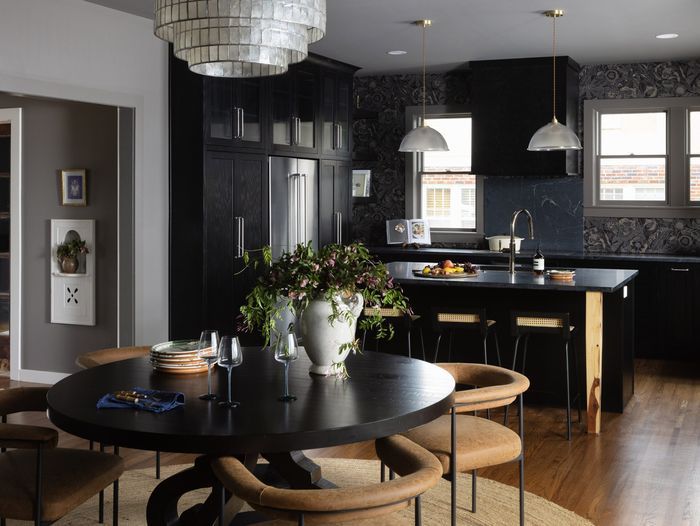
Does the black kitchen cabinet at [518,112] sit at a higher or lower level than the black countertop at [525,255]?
higher

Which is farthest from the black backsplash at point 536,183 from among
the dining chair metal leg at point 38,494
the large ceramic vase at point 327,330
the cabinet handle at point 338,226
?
the dining chair metal leg at point 38,494

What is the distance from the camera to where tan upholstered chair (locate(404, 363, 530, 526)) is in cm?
317

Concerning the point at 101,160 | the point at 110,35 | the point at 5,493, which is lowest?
the point at 5,493

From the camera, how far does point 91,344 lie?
652cm

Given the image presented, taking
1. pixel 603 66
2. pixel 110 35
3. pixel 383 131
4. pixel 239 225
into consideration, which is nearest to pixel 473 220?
pixel 383 131

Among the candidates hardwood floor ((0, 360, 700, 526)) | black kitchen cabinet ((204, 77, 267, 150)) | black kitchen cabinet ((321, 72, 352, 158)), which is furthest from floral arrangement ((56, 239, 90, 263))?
black kitchen cabinet ((321, 72, 352, 158))

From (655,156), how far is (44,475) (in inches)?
266

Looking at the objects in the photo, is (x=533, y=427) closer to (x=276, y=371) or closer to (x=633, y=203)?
(x=276, y=371)

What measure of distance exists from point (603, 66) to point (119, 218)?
478 cm

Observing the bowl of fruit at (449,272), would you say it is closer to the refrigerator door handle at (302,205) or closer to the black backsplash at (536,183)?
the refrigerator door handle at (302,205)

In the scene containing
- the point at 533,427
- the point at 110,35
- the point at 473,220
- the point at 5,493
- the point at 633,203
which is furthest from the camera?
the point at 473,220

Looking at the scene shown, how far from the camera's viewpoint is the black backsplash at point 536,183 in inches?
318

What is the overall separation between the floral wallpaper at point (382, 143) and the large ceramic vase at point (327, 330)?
5748 mm

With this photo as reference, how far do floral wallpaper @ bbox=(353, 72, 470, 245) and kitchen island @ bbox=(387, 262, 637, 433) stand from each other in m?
2.98
